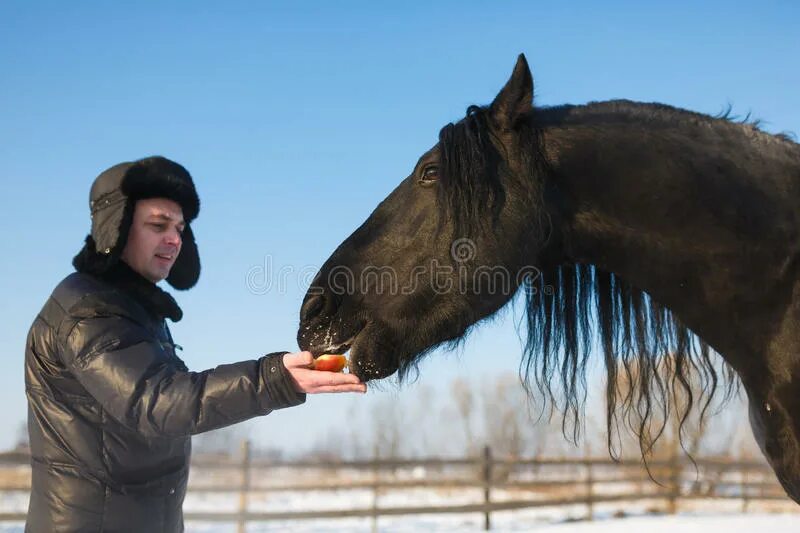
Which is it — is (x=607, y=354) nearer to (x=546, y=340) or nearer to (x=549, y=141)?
(x=546, y=340)

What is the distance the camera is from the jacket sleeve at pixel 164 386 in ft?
6.16

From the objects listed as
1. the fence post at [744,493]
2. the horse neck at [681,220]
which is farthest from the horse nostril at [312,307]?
the fence post at [744,493]

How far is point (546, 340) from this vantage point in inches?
112

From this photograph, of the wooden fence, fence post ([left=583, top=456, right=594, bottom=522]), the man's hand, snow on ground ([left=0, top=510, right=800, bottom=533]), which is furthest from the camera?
fence post ([left=583, top=456, right=594, bottom=522])

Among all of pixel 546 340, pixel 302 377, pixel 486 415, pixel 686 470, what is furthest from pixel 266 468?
pixel 486 415

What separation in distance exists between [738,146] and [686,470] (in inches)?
602

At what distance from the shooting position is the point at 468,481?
481 inches

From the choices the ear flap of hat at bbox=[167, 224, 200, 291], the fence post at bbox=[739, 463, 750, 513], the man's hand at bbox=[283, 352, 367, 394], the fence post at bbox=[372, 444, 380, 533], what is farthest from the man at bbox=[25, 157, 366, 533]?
the fence post at bbox=[739, 463, 750, 513]

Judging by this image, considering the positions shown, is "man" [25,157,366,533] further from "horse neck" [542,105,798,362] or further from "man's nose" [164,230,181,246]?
"horse neck" [542,105,798,362]

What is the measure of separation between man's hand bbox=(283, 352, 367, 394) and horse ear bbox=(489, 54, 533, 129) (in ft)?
3.85

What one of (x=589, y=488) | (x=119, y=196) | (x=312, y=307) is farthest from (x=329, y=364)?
(x=589, y=488)

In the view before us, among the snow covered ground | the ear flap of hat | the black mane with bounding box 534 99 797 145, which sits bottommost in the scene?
the snow covered ground

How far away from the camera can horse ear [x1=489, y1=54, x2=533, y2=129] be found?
253 cm

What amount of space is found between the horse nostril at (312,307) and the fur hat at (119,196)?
0.61 metres
